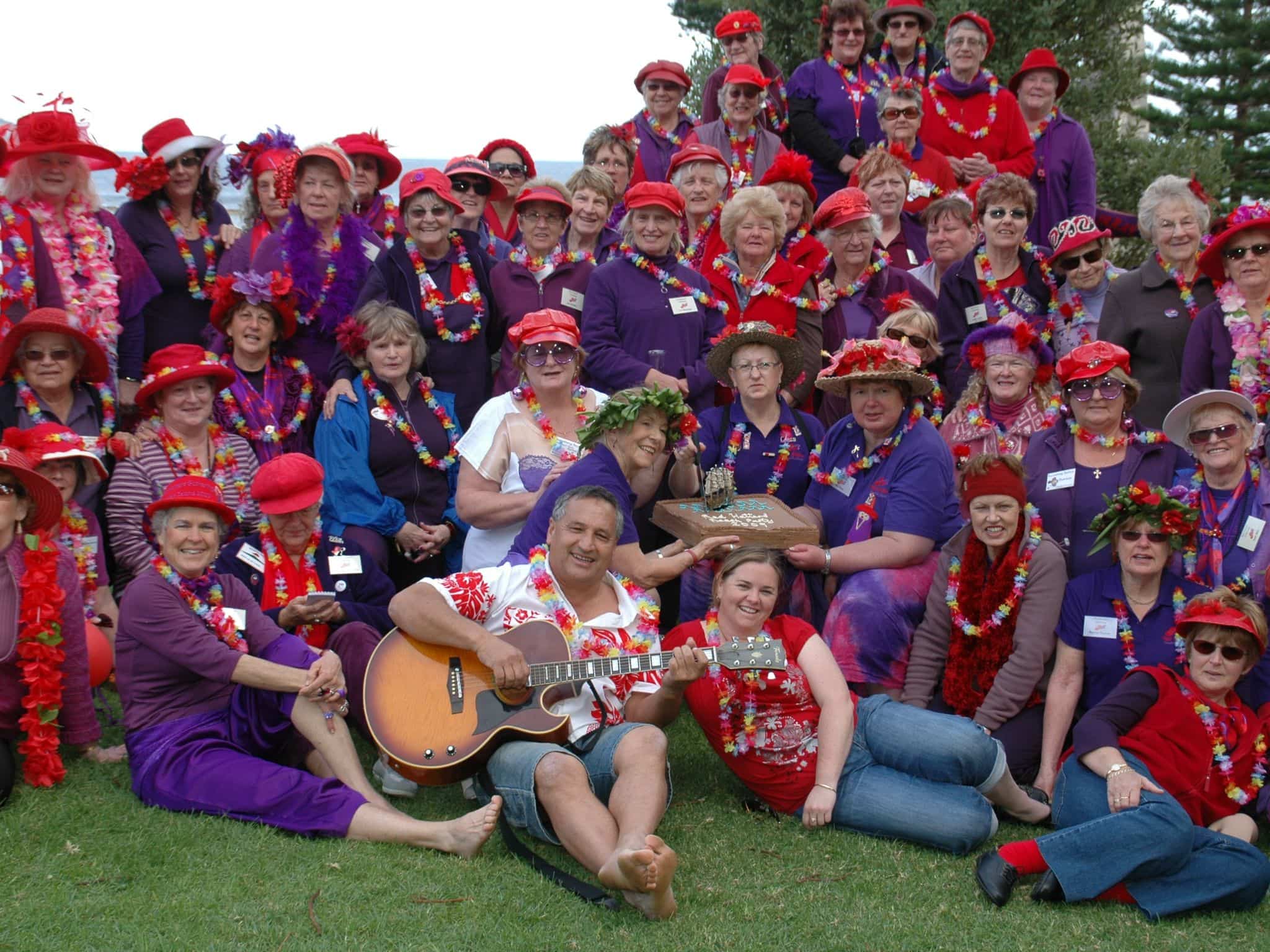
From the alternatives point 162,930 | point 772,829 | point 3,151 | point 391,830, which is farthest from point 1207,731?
point 3,151

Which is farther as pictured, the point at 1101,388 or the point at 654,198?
the point at 654,198

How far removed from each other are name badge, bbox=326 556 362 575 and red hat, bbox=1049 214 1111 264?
13.4 ft

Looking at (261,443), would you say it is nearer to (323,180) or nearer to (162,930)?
(323,180)

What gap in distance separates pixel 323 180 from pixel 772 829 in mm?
4182

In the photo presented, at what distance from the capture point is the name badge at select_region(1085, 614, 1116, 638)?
16.4 ft

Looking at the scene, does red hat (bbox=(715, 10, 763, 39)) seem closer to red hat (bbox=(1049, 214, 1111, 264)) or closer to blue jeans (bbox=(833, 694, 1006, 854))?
red hat (bbox=(1049, 214, 1111, 264))

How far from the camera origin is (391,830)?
437cm

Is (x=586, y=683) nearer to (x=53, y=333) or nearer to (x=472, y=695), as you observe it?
(x=472, y=695)

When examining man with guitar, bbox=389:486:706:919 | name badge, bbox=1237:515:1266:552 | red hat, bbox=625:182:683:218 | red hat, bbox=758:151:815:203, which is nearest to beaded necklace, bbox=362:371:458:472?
red hat, bbox=625:182:683:218

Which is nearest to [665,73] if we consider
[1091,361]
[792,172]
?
[792,172]

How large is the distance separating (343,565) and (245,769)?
1194mm

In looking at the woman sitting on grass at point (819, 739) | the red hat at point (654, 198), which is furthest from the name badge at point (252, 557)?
the red hat at point (654, 198)

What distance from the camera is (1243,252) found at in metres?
5.93

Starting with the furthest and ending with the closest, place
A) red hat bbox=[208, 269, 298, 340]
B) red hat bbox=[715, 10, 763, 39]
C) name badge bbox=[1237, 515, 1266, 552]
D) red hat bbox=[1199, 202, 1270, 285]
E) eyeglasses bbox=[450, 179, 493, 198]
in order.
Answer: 1. red hat bbox=[715, 10, 763, 39]
2. eyeglasses bbox=[450, 179, 493, 198]
3. red hat bbox=[208, 269, 298, 340]
4. red hat bbox=[1199, 202, 1270, 285]
5. name badge bbox=[1237, 515, 1266, 552]
